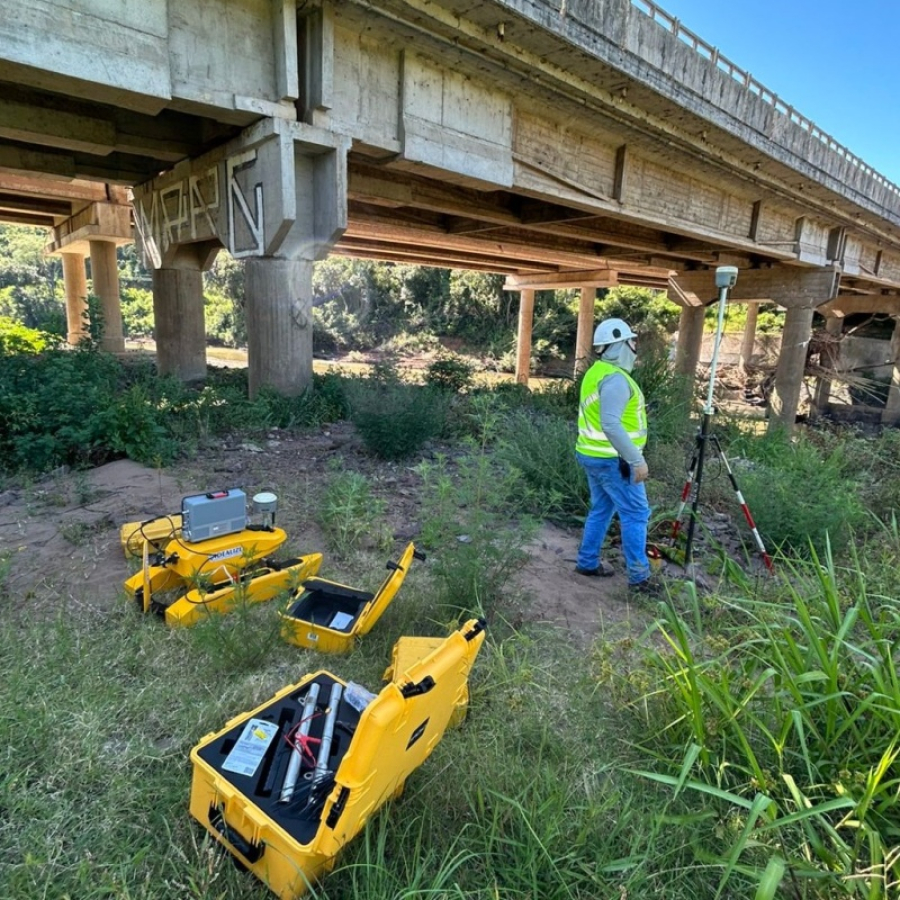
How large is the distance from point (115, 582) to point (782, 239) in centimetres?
1429

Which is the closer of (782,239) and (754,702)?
(754,702)

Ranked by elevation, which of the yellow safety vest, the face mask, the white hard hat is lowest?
the yellow safety vest

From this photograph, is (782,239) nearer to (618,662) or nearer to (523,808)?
(618,662)

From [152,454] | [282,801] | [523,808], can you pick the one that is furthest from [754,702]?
[152,454]

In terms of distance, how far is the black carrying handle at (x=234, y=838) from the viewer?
1.69 meters

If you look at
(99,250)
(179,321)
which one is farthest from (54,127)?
(99,250)

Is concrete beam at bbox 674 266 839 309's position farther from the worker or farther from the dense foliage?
the worker

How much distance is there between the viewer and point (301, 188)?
5910mm

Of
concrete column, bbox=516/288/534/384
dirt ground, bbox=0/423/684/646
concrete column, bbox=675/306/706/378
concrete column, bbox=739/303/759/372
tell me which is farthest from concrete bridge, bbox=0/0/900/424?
concrete column, bbox=739/303/759/372

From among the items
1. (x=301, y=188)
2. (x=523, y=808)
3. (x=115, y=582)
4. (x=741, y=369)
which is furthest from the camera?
(x=741, y=369)

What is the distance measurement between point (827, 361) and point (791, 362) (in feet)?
27.9

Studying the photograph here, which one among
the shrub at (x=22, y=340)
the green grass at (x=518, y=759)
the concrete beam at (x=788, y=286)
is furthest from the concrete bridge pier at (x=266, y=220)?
the concrete beam at (x=788, y=286)

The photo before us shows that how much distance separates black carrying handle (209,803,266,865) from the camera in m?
1.69

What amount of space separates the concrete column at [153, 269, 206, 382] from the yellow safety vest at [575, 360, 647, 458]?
8.74m
